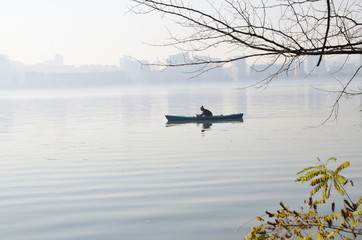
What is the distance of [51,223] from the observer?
12.8 metres

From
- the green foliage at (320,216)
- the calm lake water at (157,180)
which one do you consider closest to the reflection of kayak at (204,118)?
the calm lake water at (157,180)

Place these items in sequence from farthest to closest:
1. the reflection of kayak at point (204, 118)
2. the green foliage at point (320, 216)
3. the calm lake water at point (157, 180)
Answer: the reflection of kayak at point (204, 118) < the calm lake water at point (157, 180) < the green foliage at point (320, 216)

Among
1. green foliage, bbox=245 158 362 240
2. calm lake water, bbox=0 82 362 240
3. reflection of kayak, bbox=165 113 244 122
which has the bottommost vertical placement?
calm lake water, bbox=0 82 362 240

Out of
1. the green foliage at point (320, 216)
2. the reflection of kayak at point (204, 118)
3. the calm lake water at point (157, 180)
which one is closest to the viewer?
the green foliage at point (320, 216)

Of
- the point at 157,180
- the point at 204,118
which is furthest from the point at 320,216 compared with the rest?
the point at 204,118

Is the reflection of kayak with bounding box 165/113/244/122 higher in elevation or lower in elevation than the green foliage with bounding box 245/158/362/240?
lower

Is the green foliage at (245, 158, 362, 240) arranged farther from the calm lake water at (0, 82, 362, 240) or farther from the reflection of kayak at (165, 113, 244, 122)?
the reflection of kayak at (165, 113, 244, 122)

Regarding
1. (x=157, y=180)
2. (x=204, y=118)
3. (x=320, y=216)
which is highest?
(x=320, y=216)

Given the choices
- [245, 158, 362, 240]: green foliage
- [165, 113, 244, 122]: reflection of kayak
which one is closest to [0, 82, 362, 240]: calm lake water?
[245, 158, 362, 240]: green foliage

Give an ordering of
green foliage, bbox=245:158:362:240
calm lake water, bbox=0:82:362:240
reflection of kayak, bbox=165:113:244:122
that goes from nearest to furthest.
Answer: green foliage, bbox=245:158:362:240 < calm lake water, bbox=0:82:362:240 < reflection of kayak, bbox=165:113:244:122

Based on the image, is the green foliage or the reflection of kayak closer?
the green foliage

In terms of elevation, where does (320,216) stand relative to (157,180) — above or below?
above

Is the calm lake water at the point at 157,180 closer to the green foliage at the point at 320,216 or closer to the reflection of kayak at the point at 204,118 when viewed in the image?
the green foliage at the point at 320,216

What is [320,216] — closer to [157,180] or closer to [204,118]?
[157,180]
